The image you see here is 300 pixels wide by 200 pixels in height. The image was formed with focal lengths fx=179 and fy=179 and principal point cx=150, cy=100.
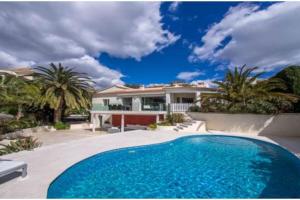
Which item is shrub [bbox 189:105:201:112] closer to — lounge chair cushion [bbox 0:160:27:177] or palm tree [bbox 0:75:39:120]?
lounge chair cushion [bbox 0:160:27:177]

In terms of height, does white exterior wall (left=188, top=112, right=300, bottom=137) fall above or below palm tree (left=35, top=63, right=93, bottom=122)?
below

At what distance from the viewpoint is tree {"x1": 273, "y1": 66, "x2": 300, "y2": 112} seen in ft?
47.6

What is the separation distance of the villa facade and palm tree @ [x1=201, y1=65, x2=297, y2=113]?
8.54 ft

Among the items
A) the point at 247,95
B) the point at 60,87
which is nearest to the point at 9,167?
the point at 247,95

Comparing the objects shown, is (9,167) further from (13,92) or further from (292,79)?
(292,79)

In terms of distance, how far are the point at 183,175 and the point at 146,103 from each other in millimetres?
17538

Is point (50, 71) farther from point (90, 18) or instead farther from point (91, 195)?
point (91, 195)

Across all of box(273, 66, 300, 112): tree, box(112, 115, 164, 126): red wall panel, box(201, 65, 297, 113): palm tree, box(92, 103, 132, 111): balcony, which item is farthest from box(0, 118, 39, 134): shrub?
box(273, 66, 300, 112): tree

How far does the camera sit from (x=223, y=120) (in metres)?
18.0

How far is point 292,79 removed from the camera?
14977mm

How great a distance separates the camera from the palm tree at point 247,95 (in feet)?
51.4

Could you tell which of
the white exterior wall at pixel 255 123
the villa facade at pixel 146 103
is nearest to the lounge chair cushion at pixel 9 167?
the villa facade at pixel 146 103

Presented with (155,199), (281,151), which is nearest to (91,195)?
(155,199)

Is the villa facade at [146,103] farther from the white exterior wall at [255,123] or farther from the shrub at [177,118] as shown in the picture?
the white exterior wall at [255,123]
